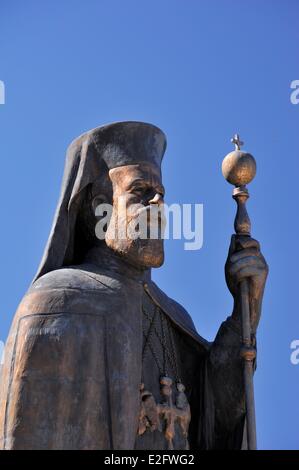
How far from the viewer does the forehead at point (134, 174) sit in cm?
1452

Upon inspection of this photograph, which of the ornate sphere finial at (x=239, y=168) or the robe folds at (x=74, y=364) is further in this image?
the ornate sphere finial at (x=239, y=168)

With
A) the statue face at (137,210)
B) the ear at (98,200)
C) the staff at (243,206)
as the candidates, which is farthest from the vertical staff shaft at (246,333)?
the ear at (98,200)

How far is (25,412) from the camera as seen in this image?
12922 mm

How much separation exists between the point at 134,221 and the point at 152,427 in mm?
2150

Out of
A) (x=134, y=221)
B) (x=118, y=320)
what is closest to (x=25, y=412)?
(x=118, y=320)

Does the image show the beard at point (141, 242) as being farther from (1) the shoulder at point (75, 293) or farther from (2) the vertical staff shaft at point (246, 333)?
(2) the vertical staff shaft at point (246, 333)

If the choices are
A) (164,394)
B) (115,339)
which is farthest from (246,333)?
(115,339)

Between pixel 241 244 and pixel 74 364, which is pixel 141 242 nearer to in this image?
pixel 241 244

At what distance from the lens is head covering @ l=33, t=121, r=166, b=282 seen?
47.8ft

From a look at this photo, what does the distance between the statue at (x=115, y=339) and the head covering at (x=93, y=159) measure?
0.04 ft

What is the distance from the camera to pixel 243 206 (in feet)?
49.5

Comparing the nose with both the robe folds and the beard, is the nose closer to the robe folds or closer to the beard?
the beard

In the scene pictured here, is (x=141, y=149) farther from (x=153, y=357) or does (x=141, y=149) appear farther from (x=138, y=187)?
(x=153, y=357)

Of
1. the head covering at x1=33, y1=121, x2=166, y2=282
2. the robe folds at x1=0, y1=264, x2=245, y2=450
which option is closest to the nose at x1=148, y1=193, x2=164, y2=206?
the head covering at x1=33, y1=121, x2=166, y2=282
